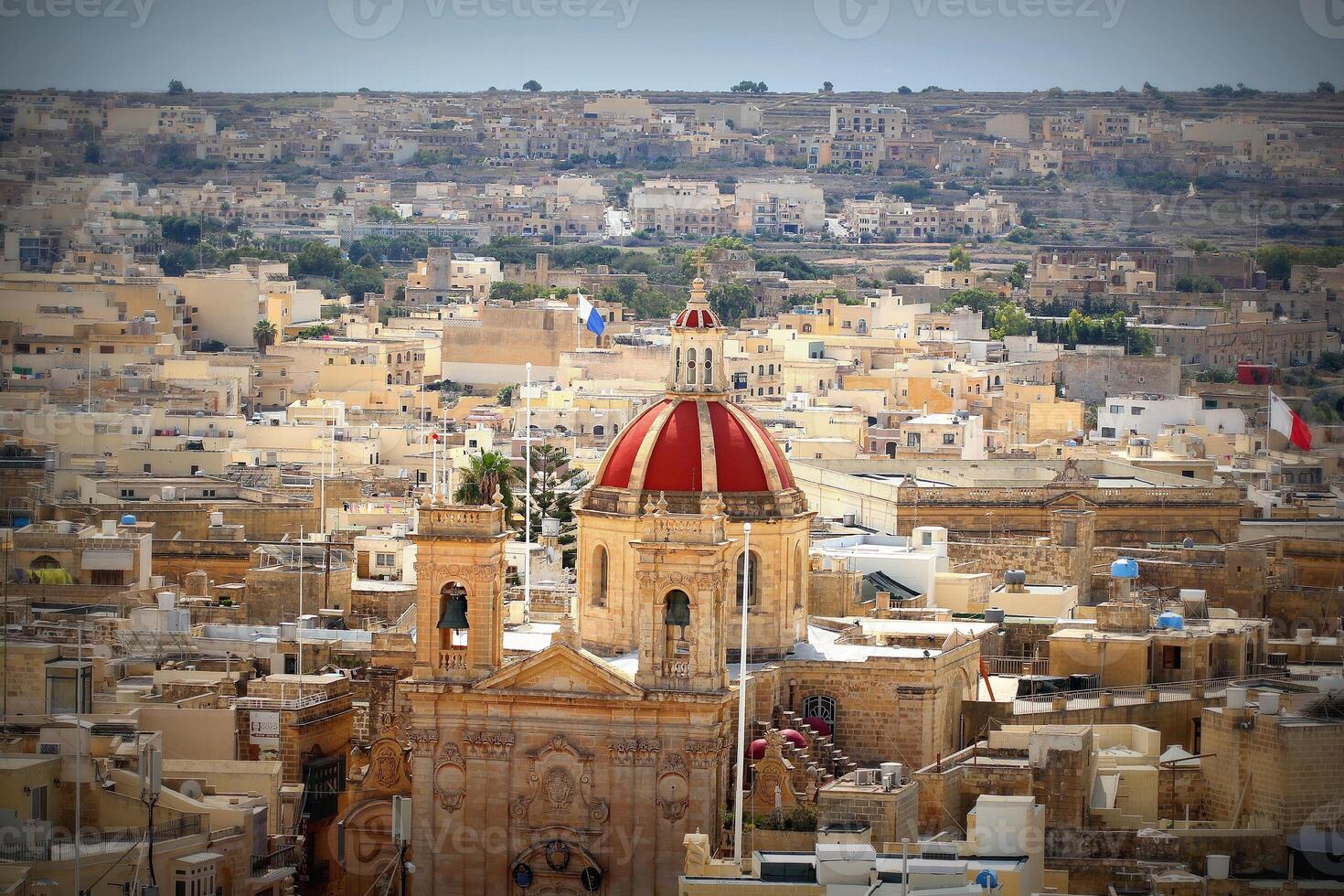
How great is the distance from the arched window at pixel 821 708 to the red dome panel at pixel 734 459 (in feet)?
9.21

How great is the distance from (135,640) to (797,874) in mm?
18717

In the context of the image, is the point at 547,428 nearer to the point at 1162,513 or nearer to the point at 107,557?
the point at 1162,513

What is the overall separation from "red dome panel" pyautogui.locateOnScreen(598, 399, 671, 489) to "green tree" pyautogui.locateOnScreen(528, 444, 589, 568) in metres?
12.3

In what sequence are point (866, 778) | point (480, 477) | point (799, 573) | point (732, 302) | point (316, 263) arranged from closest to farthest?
point (866, 778) → point (799, 573) → point (480, 477) → point (732, 302) → point (316, 263)

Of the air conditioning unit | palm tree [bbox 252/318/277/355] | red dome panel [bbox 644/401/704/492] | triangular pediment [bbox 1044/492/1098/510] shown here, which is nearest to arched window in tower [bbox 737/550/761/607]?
red dome panel [bbox 644/401/704/492]

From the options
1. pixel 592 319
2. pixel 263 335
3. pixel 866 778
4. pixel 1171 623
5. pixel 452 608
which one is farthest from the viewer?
pixel 263 335

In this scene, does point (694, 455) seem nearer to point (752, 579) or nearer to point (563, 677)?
point (752, 579)

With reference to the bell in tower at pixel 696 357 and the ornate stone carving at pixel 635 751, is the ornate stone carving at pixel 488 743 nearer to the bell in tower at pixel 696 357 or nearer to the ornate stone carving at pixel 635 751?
the ornate stone carving at pixel 635 751

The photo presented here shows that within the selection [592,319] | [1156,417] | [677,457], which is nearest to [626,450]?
[677,457]

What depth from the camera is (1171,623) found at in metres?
51.9

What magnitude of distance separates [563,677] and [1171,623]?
11931 mm

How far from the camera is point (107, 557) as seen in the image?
58.6 m

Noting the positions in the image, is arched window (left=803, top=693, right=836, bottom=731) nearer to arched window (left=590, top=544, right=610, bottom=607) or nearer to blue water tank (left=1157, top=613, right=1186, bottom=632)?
arched window (left=590, top=544, right=610, bottom=607)

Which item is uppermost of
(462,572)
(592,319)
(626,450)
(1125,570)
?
(592,319)
